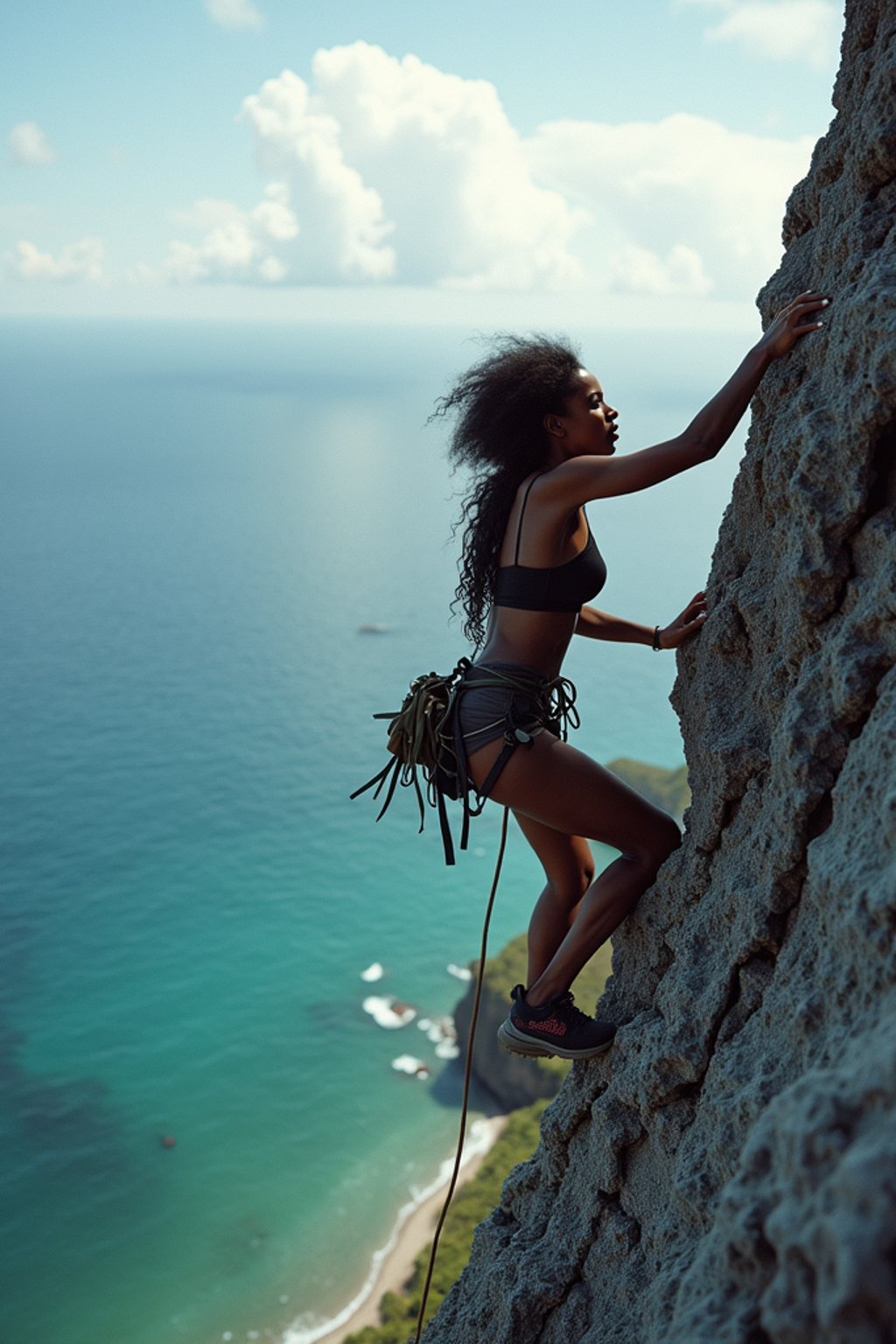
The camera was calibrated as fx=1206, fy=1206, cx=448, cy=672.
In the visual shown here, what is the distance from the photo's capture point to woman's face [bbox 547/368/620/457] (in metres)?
4.25

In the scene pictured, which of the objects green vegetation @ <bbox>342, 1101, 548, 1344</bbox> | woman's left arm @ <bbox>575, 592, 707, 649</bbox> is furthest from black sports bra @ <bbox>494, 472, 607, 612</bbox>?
green vegetation @ <bbox>342, 1101, 548, 1344</bbox>

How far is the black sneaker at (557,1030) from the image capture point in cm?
423

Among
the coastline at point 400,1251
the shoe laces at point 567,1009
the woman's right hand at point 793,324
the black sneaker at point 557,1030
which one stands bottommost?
the coastline at point 400,1251

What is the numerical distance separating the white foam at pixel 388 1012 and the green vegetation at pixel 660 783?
11.0 m

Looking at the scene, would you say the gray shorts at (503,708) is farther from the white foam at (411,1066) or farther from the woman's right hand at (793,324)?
the white foam at (411,1066)

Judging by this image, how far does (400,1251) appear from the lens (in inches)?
966

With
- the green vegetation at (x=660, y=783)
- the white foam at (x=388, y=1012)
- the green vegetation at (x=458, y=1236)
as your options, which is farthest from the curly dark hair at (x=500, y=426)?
the green vegetation at (x=660, y=783)

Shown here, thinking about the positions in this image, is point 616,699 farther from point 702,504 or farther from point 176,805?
point 702,504

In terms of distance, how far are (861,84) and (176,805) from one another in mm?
53605

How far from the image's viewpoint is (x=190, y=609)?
84.5 meters

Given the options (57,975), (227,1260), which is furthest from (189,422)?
(227,1260)

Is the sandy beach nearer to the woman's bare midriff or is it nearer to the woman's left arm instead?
the woman's left arm

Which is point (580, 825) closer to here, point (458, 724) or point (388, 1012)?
point (458, 724)

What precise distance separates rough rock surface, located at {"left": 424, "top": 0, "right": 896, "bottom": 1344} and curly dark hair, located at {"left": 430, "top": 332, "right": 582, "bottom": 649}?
73 centimetres
